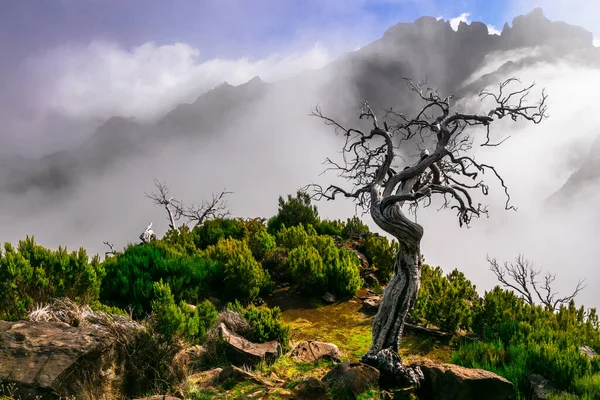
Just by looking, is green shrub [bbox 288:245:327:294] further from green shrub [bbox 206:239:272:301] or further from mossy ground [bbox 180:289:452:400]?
green shrub [bbox 206:239:272:301]

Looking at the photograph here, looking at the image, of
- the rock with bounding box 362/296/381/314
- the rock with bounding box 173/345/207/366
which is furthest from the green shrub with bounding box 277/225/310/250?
the rock with bounding box 173/345/207/366

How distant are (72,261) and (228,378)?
325 cm

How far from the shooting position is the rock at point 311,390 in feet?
17.4

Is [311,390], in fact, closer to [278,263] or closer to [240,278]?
[240,278]

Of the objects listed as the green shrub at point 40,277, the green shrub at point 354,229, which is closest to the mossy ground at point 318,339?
the green shrub at point 40,277

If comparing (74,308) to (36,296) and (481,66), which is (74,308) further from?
(481,66)

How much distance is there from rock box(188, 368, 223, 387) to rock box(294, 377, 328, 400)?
1191 millimetres

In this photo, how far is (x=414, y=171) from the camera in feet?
21.2

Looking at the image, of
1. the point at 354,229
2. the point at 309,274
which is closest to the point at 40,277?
the point at 309,274

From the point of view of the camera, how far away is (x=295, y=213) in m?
17.0

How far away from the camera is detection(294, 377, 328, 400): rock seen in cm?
531

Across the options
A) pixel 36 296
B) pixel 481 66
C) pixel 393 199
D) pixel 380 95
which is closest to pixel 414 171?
pixel 393 199

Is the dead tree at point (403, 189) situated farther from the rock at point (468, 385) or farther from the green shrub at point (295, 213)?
the green shrub at point (295, 213)

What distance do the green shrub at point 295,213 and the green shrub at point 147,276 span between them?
6.82 metres
